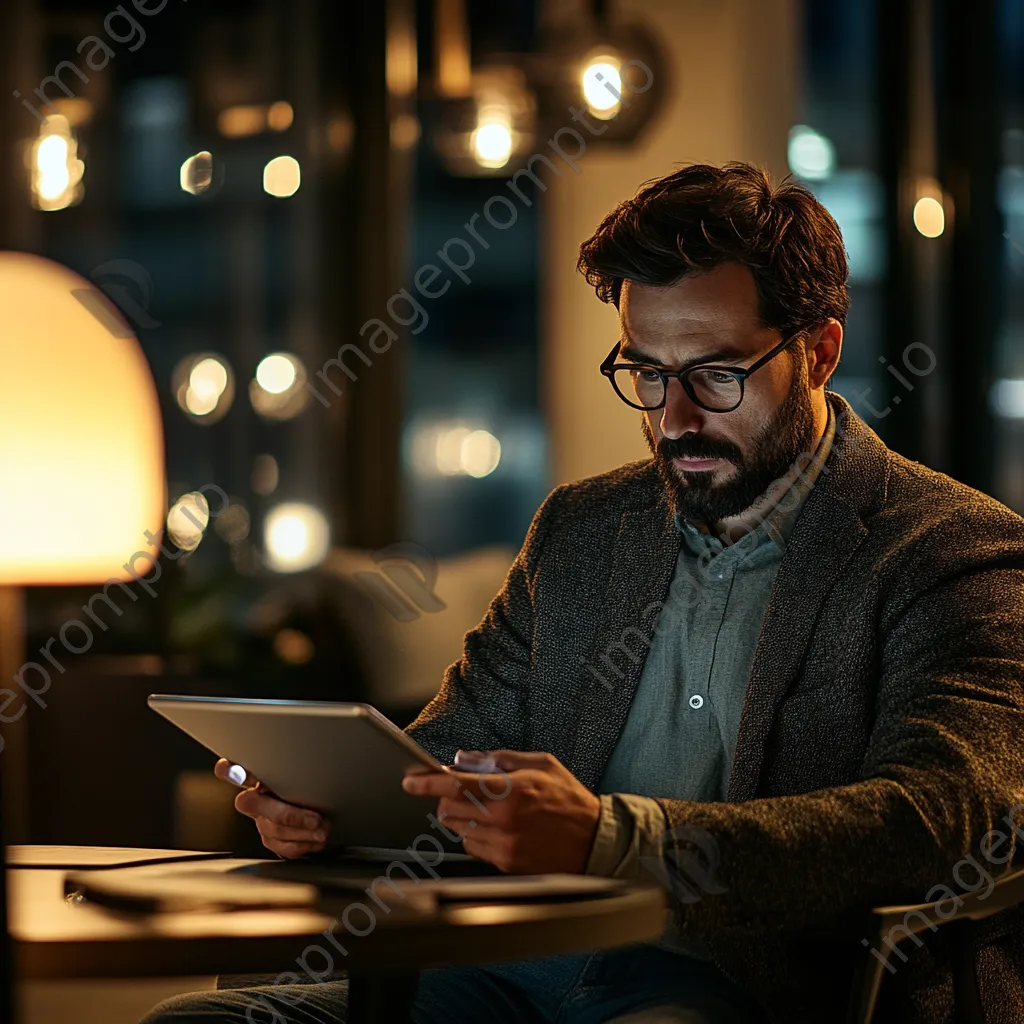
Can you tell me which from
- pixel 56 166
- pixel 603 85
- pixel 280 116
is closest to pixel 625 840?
pixel 603 85

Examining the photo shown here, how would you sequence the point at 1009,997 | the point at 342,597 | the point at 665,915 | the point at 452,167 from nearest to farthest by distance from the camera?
the point at 665,915
the point at 1009,997
the point at 342,597
the point at 452,167

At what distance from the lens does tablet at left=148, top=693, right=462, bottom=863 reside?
1.37 metres

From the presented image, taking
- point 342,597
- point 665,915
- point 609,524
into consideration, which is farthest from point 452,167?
point 665,915

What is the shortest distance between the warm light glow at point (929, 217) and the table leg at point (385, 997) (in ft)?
13.7

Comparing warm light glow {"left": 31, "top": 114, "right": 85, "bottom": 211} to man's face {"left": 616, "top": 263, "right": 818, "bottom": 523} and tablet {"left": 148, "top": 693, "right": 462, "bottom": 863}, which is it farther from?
tablet {"left": 148, "top": 693, "right": 462, "bottom": 863}

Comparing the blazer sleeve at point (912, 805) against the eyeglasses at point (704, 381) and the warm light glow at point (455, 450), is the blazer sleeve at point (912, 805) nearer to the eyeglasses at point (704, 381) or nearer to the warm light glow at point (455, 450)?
the eyeglasses at point (704, 381)

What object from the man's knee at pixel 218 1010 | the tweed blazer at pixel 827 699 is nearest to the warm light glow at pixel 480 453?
the tweed blazer at pixel 827 699

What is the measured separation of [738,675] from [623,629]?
0.17 meters

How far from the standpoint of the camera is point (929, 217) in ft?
16.8

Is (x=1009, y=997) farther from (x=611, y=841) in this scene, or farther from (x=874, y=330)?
(x=874, y=330)

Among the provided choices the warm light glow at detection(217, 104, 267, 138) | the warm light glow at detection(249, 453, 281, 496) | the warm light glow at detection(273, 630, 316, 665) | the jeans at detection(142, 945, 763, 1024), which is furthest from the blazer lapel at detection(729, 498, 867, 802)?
the warm light glow at detection(249, 453, 281, 496)

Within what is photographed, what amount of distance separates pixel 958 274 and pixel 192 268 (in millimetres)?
2404

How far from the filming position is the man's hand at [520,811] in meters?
1.40

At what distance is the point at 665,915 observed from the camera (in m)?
1.39
